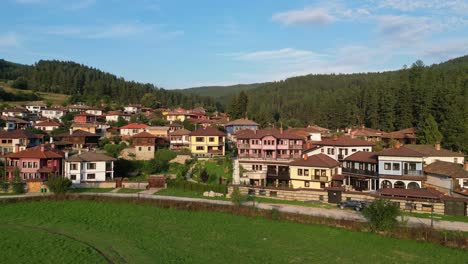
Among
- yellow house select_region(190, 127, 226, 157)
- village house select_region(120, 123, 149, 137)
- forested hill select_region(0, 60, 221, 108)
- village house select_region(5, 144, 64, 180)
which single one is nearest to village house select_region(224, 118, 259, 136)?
yellow house select_region(190, 127, 226, 157)

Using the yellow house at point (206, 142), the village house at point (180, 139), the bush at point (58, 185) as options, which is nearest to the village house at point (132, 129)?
the village house at point (180, 139)

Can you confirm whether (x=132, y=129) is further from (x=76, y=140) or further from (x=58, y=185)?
(x=58, y=185)

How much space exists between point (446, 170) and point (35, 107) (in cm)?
9298

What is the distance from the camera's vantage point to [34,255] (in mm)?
23344

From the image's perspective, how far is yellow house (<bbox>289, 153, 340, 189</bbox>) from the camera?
4297cm

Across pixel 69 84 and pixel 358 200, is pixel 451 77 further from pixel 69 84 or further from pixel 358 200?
pixel 69 84

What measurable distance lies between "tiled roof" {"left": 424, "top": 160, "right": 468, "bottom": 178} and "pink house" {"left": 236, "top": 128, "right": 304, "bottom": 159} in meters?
16.5

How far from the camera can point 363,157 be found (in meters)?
45.0

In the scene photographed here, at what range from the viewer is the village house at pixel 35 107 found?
317 ft

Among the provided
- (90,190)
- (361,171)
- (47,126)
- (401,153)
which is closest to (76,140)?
(47,126)

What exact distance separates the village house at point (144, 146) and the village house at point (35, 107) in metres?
51.6

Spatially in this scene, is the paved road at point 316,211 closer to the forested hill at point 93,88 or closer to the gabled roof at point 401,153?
the gabled roof at point 401,153

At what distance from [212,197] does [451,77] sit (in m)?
69.0

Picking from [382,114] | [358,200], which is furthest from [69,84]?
[358,200]
